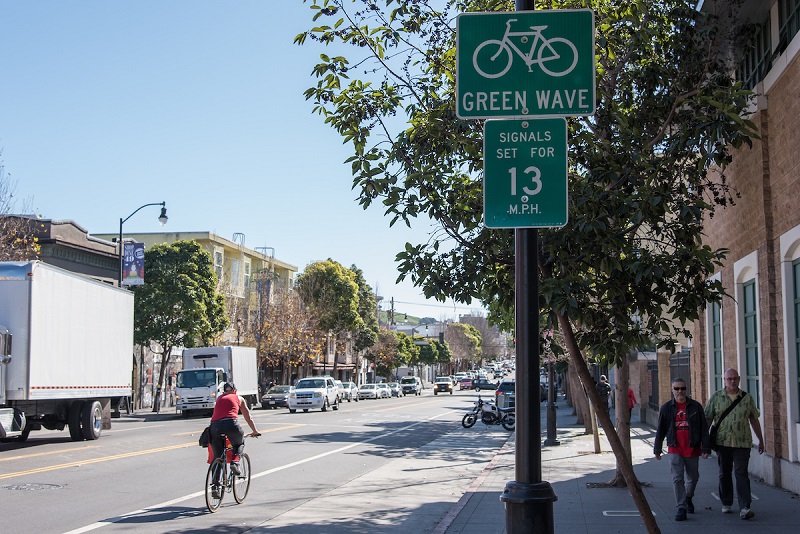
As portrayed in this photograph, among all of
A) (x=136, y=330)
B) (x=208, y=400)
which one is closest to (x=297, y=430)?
(x=208, y=400)

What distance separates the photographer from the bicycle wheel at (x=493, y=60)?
611 centimetres

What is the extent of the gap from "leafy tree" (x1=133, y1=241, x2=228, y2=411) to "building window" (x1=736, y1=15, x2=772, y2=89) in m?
32.7

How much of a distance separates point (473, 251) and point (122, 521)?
5.70 m

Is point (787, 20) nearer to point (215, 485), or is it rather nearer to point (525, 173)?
point (525, 173)

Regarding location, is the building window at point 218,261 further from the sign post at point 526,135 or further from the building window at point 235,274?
the sign post at point 526,135

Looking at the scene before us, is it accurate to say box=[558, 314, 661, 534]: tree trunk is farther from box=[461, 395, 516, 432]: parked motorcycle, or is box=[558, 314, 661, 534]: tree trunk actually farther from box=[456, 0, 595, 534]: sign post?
box=[461, 395, 516, 432]: parked motorcycle

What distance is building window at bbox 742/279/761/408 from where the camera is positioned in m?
14.1

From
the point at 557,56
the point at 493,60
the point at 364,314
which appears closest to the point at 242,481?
the point at 493,60

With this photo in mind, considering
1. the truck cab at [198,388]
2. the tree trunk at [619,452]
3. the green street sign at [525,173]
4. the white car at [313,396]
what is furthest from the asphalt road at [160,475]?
the white car at [313,396]

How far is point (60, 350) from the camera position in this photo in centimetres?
2117

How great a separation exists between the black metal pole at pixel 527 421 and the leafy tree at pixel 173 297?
125 ft

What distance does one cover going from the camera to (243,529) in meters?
10.5

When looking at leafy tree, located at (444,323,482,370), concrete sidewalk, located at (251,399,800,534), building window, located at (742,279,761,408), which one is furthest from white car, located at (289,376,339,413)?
leafy tree, located at (444,323,482,370)

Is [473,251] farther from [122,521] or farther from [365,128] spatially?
[122,521]
